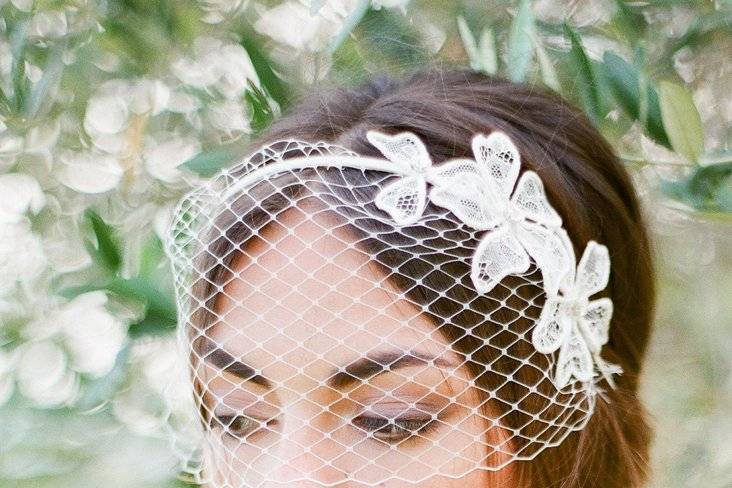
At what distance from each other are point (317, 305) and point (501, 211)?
0.29m

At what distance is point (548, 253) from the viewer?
1.23 m

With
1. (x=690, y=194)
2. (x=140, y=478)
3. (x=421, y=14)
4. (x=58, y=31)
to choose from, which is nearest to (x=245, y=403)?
(x=140, y=478)

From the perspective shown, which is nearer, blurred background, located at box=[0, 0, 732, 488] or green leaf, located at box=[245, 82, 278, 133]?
blurred background, located at box=[0, 0, 732, 488]

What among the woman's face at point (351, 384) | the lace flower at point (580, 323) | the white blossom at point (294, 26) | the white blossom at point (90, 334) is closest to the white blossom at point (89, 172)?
the white blossom at point (90, 334)

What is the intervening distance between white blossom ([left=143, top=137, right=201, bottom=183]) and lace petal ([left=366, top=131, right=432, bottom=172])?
2.82ft

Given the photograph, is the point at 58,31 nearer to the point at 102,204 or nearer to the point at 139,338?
the point at 102,204

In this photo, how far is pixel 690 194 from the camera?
4.52 ft

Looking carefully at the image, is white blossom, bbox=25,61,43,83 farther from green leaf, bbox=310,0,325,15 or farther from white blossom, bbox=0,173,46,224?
green leaf, bbox=310,0,325,15

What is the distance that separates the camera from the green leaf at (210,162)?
168 cm

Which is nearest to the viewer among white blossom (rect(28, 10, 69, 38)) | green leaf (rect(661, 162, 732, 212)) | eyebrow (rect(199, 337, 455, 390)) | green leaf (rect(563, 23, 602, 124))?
eyebrow (rect(199, 337, 455, 390))

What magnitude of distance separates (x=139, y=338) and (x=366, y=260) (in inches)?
27.0

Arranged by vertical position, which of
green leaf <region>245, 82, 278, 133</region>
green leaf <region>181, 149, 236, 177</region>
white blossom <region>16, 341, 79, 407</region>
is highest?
green leaf <region>245, 82, 278, 133</region>

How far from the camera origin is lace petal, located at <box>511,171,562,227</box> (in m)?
1.25

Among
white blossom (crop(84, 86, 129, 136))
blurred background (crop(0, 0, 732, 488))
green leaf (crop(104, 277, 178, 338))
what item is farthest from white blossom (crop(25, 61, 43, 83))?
green leaf (crop(104, 277, 178, 338))
